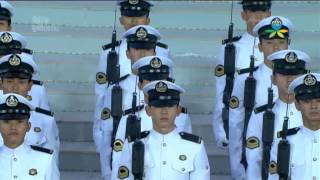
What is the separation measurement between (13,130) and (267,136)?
202cm

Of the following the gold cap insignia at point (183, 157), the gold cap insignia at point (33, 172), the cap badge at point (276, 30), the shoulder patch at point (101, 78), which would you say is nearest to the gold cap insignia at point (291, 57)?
the cap badge at point (276, 30)

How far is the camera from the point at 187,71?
33.7 ft

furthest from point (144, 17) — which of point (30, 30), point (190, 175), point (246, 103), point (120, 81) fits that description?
point (30, 30)

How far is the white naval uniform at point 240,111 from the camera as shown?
773cm

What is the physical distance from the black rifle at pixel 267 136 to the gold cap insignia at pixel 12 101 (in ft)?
6.53

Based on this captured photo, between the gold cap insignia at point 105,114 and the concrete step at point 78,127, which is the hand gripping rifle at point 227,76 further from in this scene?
the concrete step at point 78,127

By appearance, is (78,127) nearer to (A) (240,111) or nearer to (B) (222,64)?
(B) (222,64)

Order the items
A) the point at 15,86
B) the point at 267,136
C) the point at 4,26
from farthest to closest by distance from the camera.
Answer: the point at 4,26 → the point at 15,86 → the point at 267,136

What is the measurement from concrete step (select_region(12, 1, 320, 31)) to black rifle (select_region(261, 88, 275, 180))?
Result: 13.2 feet

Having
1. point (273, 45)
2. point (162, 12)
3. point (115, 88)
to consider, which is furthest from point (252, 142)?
point (162, 12)

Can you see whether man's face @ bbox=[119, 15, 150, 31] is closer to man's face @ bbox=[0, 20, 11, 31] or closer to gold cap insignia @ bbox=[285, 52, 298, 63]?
man's face @ bbox=[0, 20, 11, 31]

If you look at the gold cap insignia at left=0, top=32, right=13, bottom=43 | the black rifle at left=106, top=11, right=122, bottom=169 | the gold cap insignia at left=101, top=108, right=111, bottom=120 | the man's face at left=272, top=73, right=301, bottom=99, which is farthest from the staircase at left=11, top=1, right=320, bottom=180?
the man's face at left=272, top=73, right=301, bottom=99

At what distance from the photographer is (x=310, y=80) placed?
6496mm

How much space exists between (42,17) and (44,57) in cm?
87
